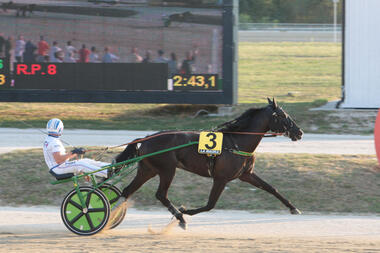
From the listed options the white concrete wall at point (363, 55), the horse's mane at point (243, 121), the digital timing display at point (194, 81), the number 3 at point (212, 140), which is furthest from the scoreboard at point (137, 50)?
the number 3 at point (212, 140)

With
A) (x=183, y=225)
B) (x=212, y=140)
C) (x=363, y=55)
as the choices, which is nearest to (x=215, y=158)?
(x=212, y=140)

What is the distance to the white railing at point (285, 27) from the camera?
1704 inches

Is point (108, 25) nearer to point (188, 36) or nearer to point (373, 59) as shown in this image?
point (188, 36)

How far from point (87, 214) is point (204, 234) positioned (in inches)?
57.3

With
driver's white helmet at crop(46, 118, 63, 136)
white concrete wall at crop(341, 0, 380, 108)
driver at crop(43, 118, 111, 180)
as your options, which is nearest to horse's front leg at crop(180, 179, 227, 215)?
driver at crop(43, 118, 111, 180)

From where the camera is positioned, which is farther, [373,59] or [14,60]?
[373,59]

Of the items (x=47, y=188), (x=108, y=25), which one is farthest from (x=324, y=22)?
(x=47, y=188)

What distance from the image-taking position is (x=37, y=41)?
18062mm

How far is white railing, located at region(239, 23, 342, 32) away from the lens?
142 ft

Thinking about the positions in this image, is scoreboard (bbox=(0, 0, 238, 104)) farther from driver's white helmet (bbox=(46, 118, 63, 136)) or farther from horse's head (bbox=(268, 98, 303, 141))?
driver's white helmet (bbox=(46, 118, 63, 136))

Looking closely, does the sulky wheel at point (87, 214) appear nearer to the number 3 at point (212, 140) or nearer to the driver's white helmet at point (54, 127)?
the driver's white helmet at point (54, 127)

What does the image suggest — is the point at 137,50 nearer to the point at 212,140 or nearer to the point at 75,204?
the point at 212,140

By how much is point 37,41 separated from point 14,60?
0.81 metres

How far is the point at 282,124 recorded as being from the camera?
8.55m
